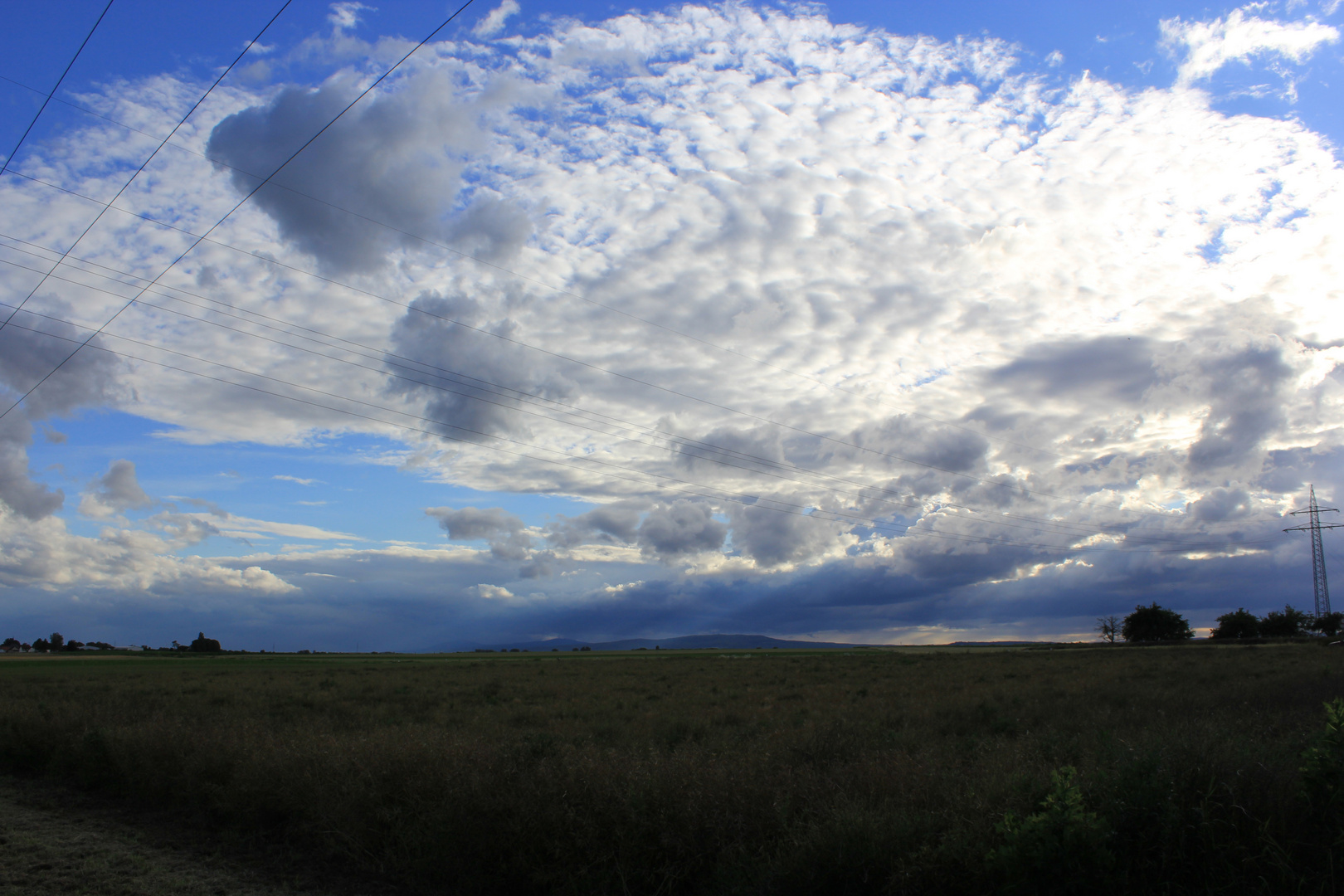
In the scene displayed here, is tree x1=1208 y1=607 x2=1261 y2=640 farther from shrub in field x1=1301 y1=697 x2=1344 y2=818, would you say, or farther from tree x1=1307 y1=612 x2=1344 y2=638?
shrub in field x1=1301 y1=697 x2=1344 y2=818

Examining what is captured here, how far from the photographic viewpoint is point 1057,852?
5.96 meters

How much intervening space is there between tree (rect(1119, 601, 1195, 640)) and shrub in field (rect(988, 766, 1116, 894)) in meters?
159

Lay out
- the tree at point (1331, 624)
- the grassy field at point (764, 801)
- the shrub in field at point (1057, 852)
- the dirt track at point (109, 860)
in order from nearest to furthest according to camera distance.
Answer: the shrub in field at point (1057, 852), the grassy field at point (764, 801), the dirt track at point (109, 860), the tree at point (1331, 624)

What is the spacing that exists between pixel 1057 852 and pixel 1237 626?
183m

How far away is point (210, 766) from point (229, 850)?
2473mm

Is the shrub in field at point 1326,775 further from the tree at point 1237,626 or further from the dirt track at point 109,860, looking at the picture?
the tree at point 1237,626

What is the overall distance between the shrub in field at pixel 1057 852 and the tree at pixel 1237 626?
174570 mm

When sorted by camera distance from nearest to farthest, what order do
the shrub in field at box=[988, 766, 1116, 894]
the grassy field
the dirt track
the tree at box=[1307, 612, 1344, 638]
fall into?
the shrub in field at box=[988, 766, 1116, 894], the grassy field, the dirt track, the tree at box=[1307, 612, 1344, 638]

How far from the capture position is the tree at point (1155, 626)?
13675 cm

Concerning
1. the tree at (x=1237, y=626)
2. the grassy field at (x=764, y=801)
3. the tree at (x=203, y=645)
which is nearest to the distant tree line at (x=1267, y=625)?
the tree at (x=1237, y=626)

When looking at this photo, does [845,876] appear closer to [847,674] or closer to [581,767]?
[581,767]

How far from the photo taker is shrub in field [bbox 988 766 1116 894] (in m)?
5.93

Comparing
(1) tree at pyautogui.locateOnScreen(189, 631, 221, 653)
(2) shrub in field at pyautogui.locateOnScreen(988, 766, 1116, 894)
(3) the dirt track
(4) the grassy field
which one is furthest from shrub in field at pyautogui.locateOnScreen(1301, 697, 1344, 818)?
(1) tree at pyautogui.locateOnScreen(189, 631, 221, 653)

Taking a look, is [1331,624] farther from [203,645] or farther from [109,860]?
[203,645]
